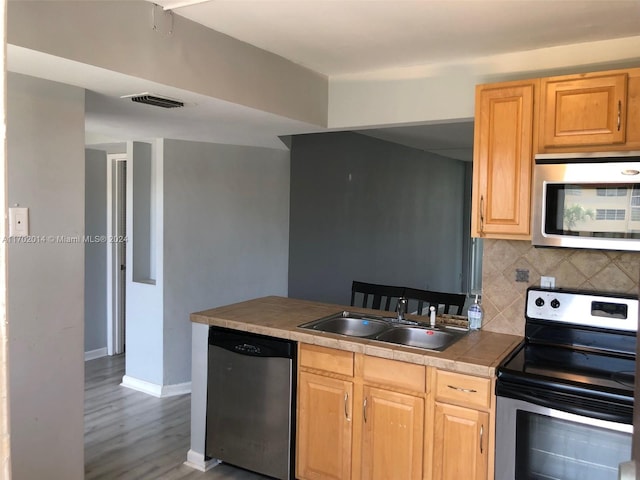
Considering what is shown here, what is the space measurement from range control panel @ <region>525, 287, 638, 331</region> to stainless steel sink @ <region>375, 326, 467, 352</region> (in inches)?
16.0

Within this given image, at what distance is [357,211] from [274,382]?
3247 millimetres

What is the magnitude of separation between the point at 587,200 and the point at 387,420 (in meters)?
1.36

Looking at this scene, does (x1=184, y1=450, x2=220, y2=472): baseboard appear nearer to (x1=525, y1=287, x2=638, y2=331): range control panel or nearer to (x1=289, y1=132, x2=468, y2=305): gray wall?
(x1=525, y1=287, x2=638, y2=331): range control panel

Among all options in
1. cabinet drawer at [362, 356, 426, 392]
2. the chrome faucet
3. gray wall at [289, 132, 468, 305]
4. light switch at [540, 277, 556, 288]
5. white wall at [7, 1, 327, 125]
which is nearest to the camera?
white wall at [7, 1, 327, 125]

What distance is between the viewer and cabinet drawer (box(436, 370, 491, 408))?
2.22 metres

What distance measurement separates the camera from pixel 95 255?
16.5 feet

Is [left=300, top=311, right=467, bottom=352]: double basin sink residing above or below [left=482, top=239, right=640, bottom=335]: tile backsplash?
below

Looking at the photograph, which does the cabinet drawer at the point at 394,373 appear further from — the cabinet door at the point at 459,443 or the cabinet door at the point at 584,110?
the cabinet door at the point at 584,110

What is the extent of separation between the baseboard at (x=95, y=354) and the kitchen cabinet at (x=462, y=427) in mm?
3857

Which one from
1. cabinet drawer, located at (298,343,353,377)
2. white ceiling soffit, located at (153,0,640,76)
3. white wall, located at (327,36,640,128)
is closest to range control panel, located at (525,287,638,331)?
cabinet drawer, located at (298,343,353,377)

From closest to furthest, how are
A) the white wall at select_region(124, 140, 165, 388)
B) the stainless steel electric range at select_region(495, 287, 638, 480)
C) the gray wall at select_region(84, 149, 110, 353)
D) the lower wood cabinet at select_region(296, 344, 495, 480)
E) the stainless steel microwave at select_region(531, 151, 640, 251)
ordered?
the stainless steel electric range at select_region(495, 287, 638, 480) → the stainless steel microwave at select_region(531, 151, 640, 251) → the lower wood cabinet at select_region(296, 344, 495, 480) → the white wall at select_region(124, 140, 165, 388) → the gray wall at select_region(84, 149, 110, 353)

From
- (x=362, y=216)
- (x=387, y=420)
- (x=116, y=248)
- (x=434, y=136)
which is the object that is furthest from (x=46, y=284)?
(x=434, y=136)

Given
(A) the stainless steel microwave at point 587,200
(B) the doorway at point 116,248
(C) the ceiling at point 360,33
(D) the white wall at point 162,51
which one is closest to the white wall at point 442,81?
(C) the ceiling at point 360,33

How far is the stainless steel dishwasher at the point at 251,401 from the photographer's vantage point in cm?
275
